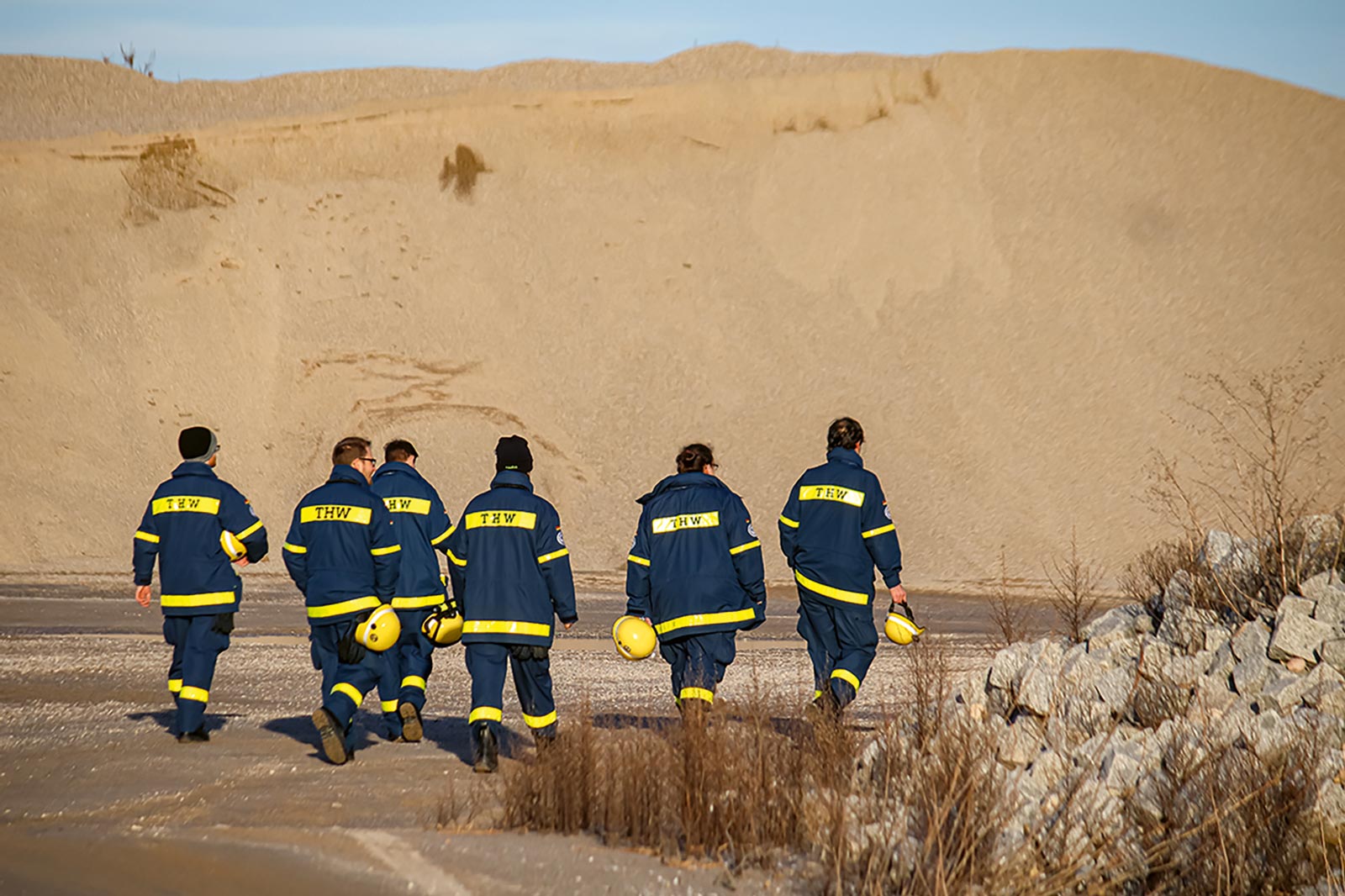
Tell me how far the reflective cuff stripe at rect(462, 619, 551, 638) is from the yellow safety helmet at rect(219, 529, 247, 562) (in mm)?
1762

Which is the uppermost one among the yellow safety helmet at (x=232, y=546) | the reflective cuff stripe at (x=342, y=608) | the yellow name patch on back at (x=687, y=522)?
the yellow name patch on back at (x=687, y=522)

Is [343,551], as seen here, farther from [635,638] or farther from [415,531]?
[635,638]

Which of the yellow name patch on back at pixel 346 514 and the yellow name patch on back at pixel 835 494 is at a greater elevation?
the yellow name patch on back at pixel 835 494

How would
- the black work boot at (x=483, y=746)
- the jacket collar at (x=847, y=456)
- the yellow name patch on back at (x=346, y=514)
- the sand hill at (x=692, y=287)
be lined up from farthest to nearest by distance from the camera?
1. the sand hill at (x=692, y=287)
2. the jacket collar at (x=847, y=456)
3. the yellow name patch on back at (x=346, y=514)
4. the black work boot at (x=483, y=746)

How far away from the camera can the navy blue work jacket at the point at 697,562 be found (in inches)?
330

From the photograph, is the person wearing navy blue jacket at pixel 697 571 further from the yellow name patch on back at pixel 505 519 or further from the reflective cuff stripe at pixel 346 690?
the reflective cuff stripe at pixel 346 690

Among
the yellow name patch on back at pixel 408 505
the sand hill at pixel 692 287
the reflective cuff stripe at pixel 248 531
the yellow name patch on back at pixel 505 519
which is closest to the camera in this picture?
the yellow name patch on back at pixel 505 519

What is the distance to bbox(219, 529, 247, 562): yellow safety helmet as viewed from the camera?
906 centimetres

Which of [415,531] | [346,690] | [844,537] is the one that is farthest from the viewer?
[415,531]

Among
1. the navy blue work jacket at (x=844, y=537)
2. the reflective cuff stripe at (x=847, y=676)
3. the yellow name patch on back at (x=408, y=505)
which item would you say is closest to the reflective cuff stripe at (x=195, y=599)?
the yellow name patch on back at (x=408, y=505)

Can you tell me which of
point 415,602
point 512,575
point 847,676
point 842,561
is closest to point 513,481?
point 512,575

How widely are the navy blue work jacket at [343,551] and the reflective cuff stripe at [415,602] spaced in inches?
23.3

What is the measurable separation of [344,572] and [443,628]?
765mm

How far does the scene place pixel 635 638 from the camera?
8.44 m
